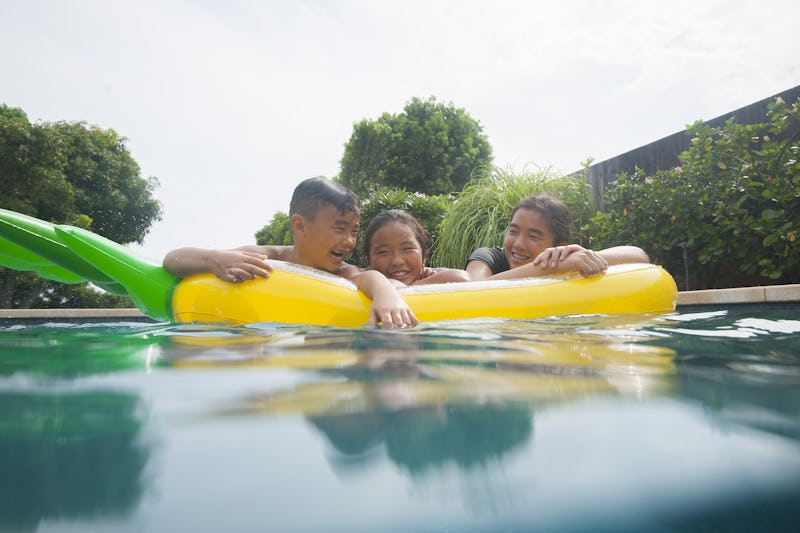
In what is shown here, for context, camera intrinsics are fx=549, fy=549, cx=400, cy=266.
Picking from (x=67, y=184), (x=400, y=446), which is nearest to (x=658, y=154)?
(x=400, y=446)

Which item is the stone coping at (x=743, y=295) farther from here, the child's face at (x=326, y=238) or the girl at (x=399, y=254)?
the child's face at (x=326, y=238)

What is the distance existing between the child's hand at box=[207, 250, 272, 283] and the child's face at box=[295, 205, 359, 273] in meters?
0.67

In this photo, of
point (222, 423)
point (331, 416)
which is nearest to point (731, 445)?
point (331, 416)

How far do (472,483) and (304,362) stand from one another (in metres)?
0.81

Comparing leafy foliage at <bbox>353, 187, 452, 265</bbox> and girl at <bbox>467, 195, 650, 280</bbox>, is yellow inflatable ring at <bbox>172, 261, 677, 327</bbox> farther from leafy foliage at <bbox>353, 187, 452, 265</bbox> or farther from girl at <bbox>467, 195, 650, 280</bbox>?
leafy foliage at <bbox>353, 187, 452, 265</bbox>

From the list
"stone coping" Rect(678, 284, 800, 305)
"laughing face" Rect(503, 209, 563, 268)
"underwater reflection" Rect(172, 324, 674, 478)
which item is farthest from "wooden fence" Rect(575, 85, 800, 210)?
"underwater reflection" Rect(172, 324, 674, 478)

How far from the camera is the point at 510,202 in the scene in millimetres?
7379

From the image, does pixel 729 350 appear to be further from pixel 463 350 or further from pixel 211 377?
pixel 211 377

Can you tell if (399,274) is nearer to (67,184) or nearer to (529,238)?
(529,238)

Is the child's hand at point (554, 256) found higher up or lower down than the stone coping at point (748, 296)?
higher up

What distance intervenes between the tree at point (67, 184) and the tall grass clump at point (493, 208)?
12.7 metres

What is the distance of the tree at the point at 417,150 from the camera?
22711 mm

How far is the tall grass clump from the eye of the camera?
7129 mm

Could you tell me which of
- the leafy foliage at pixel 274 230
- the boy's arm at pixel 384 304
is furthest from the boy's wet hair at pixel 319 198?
the leafy foliage at pixel 274 230
